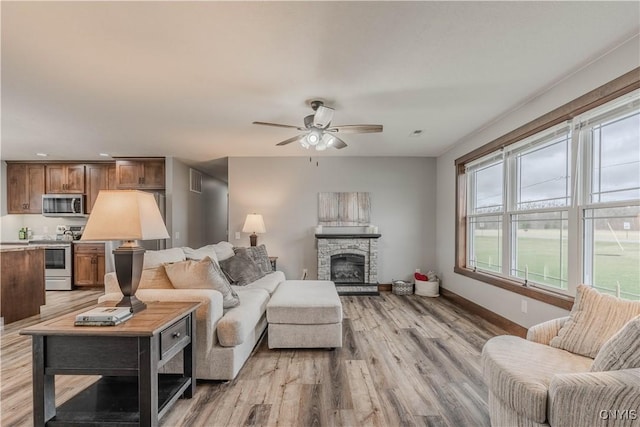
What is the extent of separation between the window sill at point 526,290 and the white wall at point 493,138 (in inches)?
2.2

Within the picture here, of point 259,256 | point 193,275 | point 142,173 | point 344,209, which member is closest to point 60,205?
point 142,173

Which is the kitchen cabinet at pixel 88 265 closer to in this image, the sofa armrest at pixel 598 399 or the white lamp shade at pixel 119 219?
the white lamp shade at pixel 119 219

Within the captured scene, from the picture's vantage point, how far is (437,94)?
296cm

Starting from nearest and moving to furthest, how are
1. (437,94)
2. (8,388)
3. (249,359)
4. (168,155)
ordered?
(8,388) < (249,359) < (437,94) < (168,155)

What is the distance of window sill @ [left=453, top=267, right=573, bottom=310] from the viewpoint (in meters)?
2.68

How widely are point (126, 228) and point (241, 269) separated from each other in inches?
86.7

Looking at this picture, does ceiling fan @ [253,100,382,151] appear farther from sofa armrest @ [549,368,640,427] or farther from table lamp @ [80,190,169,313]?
sofa armrest @ [549,368,640,427]

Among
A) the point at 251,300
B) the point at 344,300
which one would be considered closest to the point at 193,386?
the point at 251,300

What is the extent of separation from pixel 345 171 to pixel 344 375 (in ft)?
12.7

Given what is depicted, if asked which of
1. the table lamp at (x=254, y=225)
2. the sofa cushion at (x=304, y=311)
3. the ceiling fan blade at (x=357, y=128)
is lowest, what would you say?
the sofa cushion at (x=304, y=311)

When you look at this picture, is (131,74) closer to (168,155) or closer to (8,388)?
(8,388)

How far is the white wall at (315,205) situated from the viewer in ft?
18.6

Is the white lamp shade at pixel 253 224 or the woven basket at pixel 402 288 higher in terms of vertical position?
the white lamp shade at pixel 253 224

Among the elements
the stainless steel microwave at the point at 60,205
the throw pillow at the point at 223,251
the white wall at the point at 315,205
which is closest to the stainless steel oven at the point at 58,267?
the stainless steel microwave at the point at 60,205
